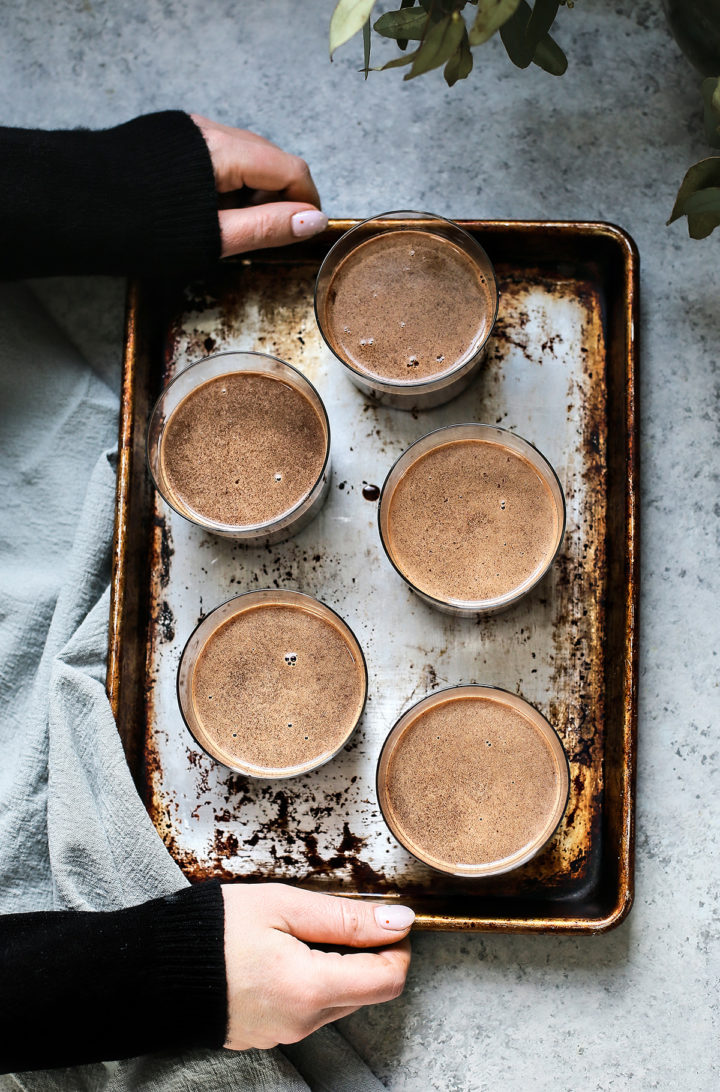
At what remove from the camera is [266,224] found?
1462 mm

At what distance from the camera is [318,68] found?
166 centimetres

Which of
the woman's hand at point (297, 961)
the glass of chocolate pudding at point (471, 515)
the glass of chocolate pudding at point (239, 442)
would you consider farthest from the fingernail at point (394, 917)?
the glass of chocolate pudding at point (239, 442)

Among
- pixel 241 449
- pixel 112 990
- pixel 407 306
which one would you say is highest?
pixel 407 306

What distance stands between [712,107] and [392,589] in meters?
0.80

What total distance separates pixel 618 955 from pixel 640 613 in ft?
1.75

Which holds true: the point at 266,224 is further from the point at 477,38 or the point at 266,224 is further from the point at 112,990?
the point at 112,990

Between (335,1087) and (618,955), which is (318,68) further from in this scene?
(335,1087)

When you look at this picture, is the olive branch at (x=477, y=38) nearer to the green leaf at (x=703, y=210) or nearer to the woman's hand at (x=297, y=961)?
the green leaf at (x=703, y=210)

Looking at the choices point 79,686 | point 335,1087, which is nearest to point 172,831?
point 79,686

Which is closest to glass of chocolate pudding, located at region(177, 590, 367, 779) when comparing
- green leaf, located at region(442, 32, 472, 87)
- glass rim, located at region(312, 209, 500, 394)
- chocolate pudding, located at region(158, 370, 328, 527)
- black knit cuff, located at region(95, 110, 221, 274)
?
chocolate pudding, located at region(158, 370, 328, 527)

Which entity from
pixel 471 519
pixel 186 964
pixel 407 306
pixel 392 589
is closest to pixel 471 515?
pixel 471 519

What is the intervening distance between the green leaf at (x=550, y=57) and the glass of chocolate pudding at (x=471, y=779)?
2.85ft

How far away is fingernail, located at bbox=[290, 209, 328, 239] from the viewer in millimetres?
1466

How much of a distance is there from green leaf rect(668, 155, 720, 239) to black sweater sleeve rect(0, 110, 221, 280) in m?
0.68
